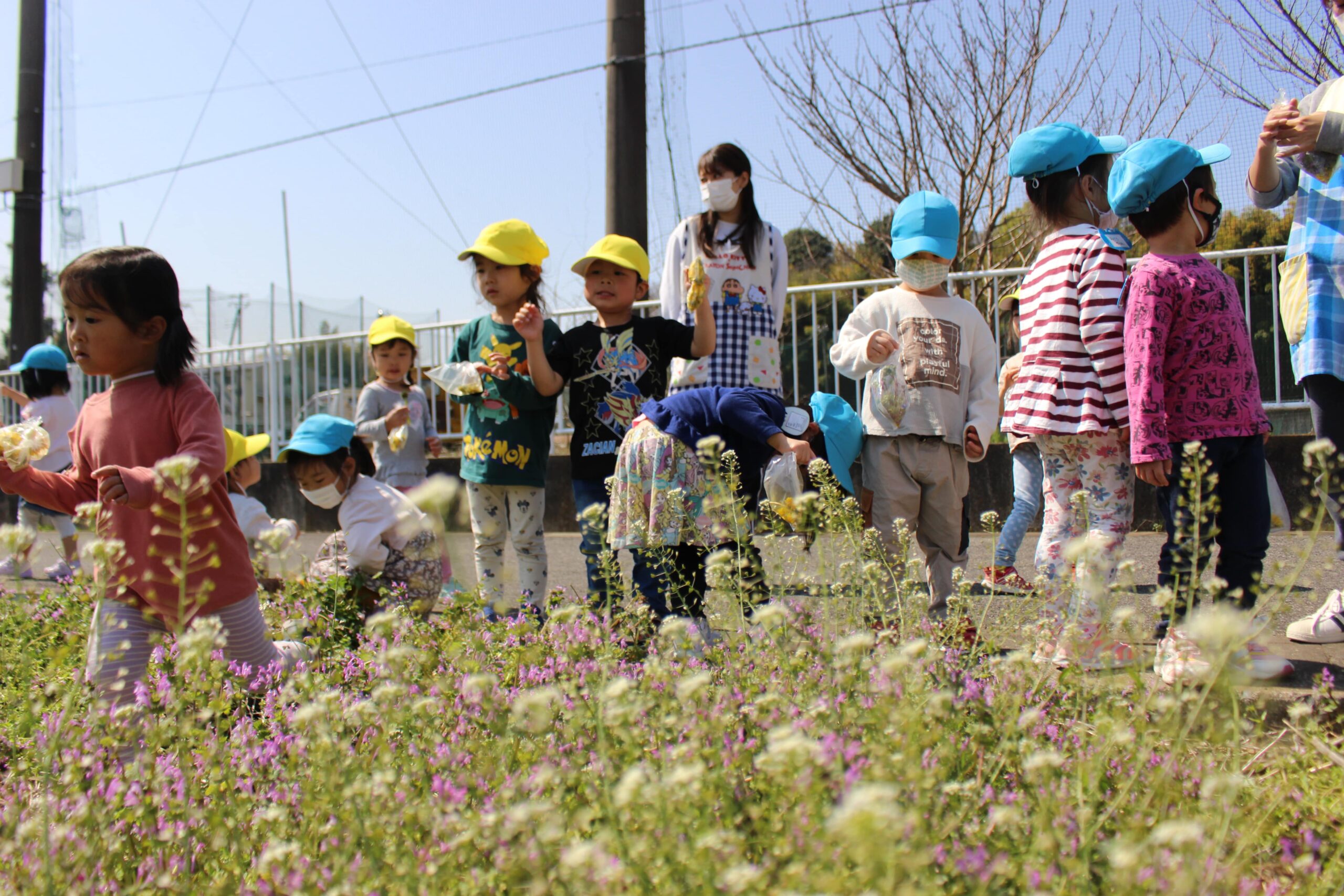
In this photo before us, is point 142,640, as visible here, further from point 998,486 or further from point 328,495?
point 998,486

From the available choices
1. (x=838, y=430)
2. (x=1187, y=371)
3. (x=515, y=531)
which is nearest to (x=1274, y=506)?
(x=1187, y=371)

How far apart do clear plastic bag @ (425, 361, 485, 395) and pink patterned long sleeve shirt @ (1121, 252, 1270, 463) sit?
93.8 inches

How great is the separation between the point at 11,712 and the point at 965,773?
8.18ft

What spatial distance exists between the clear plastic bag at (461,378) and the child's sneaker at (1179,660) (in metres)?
2.66

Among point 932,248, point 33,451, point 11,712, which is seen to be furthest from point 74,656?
point 932,248

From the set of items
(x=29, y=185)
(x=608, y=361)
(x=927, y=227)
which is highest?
(x=29, y=185)

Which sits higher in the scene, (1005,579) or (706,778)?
(706,778)

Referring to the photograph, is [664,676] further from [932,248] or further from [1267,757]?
[932,248]

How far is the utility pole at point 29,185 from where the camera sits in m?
13.5

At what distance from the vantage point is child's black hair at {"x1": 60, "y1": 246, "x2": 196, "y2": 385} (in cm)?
267

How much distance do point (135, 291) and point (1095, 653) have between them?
279 cm

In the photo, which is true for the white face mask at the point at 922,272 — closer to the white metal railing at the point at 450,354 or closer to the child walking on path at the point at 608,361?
the child walking on path at the point at 608,361

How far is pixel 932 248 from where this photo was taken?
12.5ft

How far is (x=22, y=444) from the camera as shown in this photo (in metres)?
2.56
